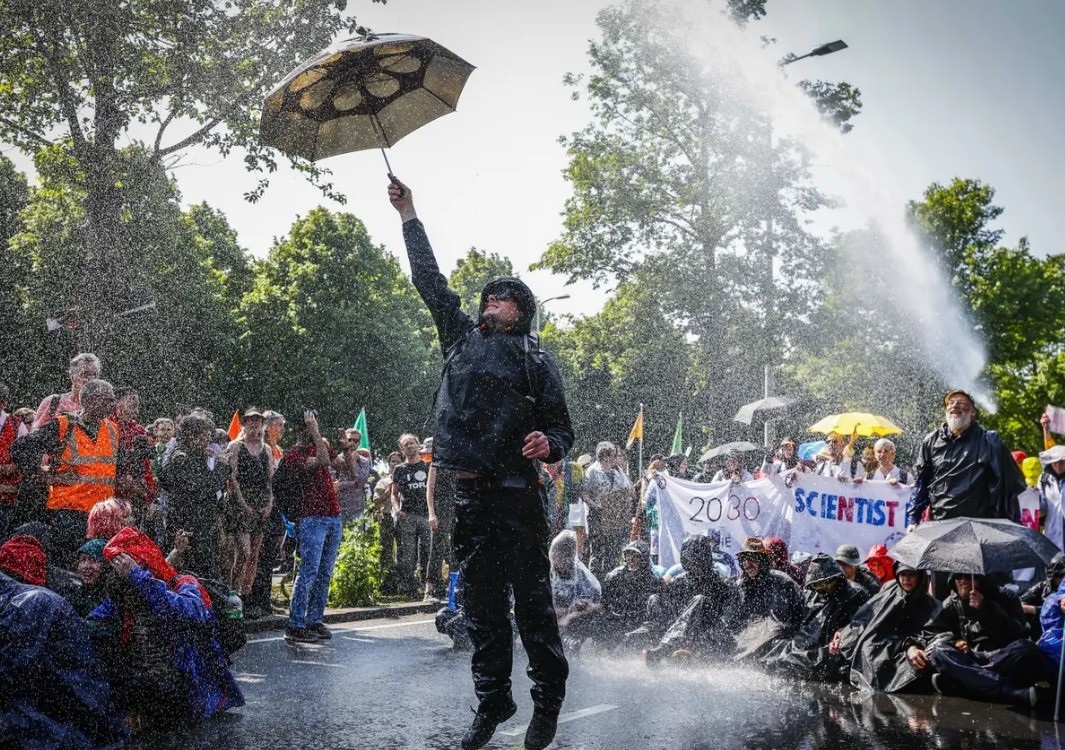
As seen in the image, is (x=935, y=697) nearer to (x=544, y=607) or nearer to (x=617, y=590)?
(x=617, y=590)

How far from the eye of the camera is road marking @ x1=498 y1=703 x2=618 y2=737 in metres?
6.01

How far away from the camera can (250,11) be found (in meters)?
18.1

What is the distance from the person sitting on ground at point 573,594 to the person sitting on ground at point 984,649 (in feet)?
11.1

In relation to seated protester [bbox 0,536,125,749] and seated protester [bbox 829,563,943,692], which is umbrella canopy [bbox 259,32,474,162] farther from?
seated protester [bbox 829,563,943,692]

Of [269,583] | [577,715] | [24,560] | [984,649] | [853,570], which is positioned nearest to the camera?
[24,560]

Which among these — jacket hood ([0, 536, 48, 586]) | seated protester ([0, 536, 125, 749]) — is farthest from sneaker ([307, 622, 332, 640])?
jacket hood ([0, 536, 48, 586])

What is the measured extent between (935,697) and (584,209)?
29.3 m

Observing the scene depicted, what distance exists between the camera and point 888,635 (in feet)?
26.5

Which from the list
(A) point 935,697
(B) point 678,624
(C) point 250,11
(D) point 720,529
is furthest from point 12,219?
(A) point 935,697

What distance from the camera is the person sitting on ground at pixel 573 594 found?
1015cm

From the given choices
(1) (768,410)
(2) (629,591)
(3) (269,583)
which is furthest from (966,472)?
(1) (768,410)

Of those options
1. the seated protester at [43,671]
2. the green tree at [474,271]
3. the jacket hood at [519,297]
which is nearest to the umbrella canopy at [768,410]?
the jacket hood at [519,297]

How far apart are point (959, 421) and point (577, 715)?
13.7 ft

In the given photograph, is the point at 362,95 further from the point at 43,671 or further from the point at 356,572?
the point at 356,572
